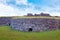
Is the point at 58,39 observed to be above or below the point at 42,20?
below

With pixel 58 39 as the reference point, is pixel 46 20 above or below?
above

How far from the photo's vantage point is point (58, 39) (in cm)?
1641

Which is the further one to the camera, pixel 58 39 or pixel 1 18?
pixel 1 18

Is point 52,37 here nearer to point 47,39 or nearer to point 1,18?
point 47,39

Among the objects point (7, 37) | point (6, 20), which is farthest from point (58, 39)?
point (6, 20)

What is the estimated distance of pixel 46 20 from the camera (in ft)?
70.8

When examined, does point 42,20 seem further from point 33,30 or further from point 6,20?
point 6,20

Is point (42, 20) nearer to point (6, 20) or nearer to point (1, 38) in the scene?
point (1, 38)

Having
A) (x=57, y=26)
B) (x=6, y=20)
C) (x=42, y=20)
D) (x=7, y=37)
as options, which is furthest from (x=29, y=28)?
(x=6, y=20)

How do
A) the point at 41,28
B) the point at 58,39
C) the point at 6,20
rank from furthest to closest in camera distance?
the point at 6,20 < the point at 41,28 < the point at 58,39

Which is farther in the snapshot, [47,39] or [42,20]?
[42,20]

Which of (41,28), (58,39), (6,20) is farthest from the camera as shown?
(6,20)

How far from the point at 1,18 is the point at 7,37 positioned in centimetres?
1666

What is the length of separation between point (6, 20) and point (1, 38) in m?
16.6
